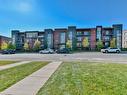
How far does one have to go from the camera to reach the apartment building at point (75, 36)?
75.2 meters

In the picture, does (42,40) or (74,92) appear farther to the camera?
(42,40)

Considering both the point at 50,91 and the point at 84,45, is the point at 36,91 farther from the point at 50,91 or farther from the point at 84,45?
the point at 84,45

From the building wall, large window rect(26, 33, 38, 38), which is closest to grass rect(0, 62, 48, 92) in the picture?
the building wall

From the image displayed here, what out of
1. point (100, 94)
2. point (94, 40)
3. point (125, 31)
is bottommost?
point (100, 94)

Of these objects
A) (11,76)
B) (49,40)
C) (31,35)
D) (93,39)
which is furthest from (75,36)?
(11,76)

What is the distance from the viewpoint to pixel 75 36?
7769 centimetres

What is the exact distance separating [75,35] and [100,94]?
73.0m

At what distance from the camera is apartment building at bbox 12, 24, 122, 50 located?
75188mm

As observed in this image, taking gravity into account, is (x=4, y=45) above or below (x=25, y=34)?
below

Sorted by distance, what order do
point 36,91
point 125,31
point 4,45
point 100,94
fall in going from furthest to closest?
1. point 125,31
2. point 4,45
3. point 36,91
4. point 100,94

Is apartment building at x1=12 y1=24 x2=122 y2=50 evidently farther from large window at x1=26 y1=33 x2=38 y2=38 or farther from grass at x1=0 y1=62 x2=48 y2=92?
grass at x1=0 y1=62 x2=48 y2=92

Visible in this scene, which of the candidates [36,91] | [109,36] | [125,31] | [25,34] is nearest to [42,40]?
[25,34]

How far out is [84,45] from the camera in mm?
75500

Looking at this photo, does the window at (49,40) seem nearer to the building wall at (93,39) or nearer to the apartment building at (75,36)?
the apartment building at (75,36)
